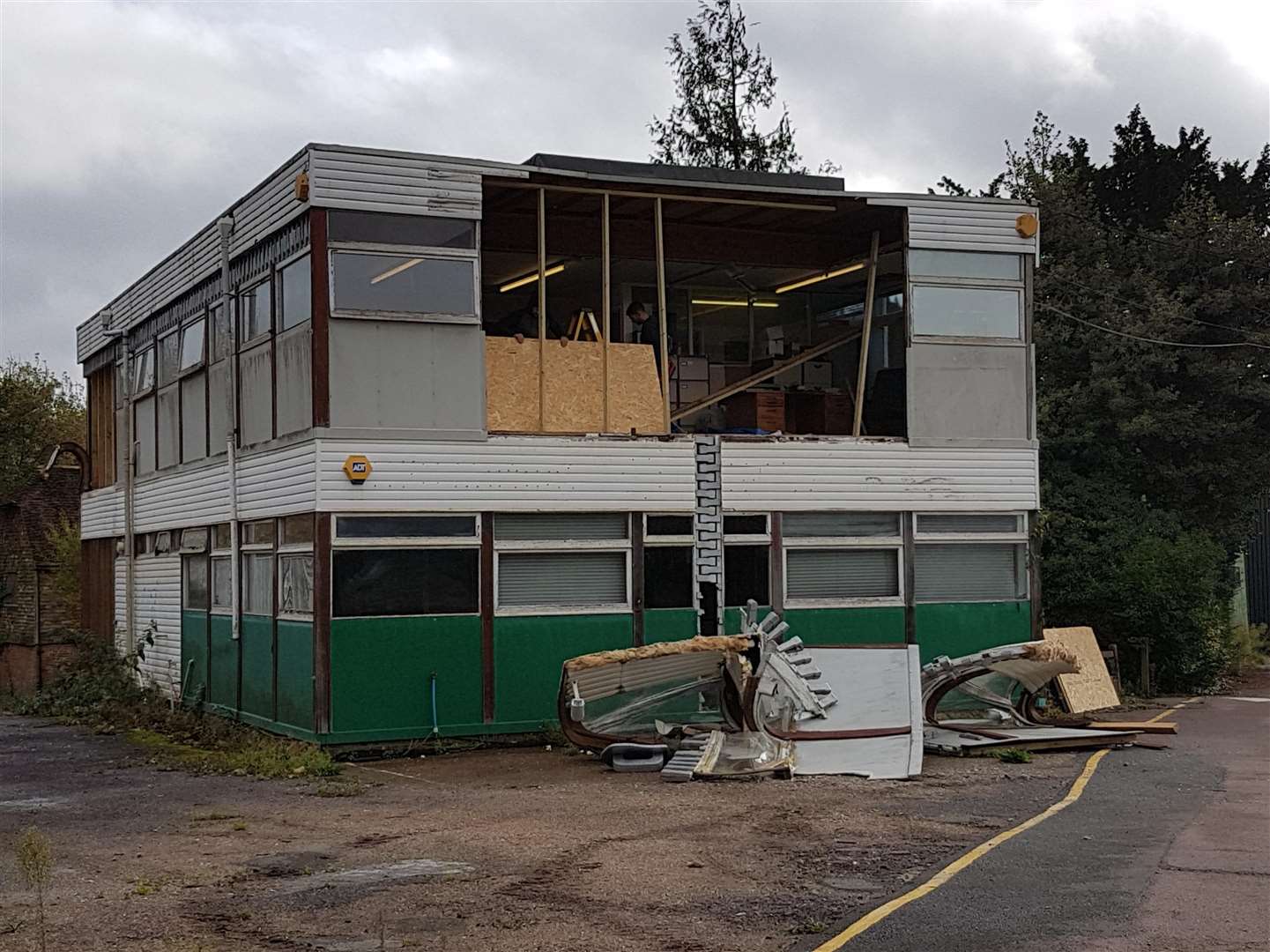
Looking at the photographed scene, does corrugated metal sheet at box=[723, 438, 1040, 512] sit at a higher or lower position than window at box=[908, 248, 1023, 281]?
lower

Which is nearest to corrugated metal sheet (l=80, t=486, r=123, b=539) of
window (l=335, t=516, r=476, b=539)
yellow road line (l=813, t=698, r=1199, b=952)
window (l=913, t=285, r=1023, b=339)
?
window (l=335, t=516, r=476, b=539)

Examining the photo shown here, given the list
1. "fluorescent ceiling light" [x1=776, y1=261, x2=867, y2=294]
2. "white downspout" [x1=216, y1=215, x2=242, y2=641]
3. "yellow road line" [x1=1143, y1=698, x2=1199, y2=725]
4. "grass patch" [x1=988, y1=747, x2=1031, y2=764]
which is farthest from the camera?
"fluorescent ceiling light" [x1=776, y1=261, x2=867, y2=294]

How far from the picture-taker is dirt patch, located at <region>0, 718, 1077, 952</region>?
859 centimetres

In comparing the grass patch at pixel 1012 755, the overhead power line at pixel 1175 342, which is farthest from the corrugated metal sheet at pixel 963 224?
the overhead power line at pixel 1175 342

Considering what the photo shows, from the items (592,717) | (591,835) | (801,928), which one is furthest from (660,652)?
Answer: (801,928)

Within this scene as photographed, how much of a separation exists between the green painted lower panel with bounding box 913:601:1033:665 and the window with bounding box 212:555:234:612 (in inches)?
336

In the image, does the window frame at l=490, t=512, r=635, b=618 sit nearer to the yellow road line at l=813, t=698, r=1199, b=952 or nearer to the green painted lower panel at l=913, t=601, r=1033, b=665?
the green painted lower panel at l=913, t=601, r=1033, b=665

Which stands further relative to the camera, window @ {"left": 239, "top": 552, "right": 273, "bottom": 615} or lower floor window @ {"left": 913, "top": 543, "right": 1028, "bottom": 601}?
lower floor window @ {"left": 913, "top": 543, "right": 1028, "bottom": 601}

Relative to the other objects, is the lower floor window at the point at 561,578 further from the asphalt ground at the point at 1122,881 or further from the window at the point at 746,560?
the asphalt ground at the point at 1122,881

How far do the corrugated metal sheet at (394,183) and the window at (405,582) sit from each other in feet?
12.0

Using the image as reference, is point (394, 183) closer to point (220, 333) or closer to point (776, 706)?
point (220, 333)

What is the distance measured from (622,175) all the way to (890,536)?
17.8 ft

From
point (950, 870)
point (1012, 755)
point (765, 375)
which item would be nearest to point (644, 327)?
point (765, 375)

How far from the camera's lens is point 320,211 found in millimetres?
16688
